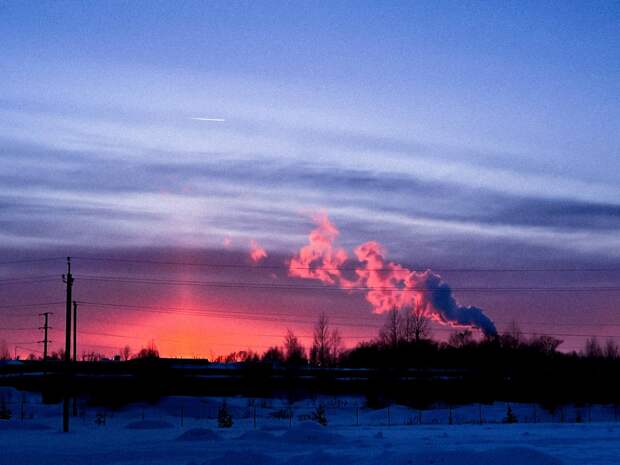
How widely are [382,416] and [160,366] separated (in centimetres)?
2988

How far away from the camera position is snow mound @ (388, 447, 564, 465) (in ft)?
98.9

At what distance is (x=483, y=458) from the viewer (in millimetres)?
30406

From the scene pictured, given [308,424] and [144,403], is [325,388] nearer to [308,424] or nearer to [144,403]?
[144,403]

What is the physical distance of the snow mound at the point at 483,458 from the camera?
30.2 metres

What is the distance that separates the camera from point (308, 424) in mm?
48438

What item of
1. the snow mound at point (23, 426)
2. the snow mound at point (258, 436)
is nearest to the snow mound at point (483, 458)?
the snow mound at point (258, 436)

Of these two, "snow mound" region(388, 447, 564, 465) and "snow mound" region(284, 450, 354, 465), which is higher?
"snow mound" region(388, 447, 564, 465)

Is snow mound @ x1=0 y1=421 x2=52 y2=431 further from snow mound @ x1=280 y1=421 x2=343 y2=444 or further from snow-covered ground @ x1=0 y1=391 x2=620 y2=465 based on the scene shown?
snow mound @ x1=280 y1=421 x2=343 y2=444

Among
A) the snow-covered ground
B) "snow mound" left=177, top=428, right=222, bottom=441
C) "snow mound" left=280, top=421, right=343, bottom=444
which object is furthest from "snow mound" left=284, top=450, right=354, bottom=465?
"snow mound" left=177, top=428, right=222, bottom=441

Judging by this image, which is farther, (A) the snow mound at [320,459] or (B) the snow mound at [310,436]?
(B) the snow mound at [310,436]

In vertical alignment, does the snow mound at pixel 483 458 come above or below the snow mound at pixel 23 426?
above

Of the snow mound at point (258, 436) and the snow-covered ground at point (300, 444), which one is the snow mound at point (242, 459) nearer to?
the snow-covered ground at point (300, 444)

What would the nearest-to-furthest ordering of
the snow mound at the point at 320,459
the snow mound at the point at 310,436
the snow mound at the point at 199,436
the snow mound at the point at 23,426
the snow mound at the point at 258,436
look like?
the snow mound at the point at 320,459 → the snow mound at the point at 310,436 → the snow mound at the point at 258,436 → the snow mound at the point at 199,436 → the snow mound at the point at 23,426

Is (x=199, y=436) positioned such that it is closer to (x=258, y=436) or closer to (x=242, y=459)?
(x=258, y=436)
